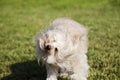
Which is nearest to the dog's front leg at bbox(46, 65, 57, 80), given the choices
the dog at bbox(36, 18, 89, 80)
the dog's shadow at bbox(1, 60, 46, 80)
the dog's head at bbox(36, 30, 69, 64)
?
the dog at bbox(36, 18, 89, 80)

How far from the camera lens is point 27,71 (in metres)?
9.65

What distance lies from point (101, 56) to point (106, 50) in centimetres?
79

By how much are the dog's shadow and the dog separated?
5.39ft

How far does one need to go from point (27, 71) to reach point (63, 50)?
3.22 metres

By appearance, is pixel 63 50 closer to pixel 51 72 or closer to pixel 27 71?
pixel 51 72

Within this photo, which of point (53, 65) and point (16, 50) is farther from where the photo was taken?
point (16, 50)

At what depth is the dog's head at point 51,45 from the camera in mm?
6394

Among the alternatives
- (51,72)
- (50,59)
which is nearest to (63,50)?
(50,59)

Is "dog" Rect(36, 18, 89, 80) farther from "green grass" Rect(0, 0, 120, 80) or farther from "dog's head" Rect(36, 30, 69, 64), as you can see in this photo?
"green grass" Rect(0, 0, 120, 80)

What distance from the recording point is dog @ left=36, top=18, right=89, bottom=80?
6477 mm

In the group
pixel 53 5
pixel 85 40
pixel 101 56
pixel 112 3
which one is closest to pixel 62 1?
pixel 53 5

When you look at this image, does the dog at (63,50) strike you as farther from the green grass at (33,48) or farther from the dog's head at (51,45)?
the green grass at (33,48)

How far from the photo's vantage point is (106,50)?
36.1 ft

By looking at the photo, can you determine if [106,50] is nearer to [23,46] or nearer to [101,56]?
[101,56]
